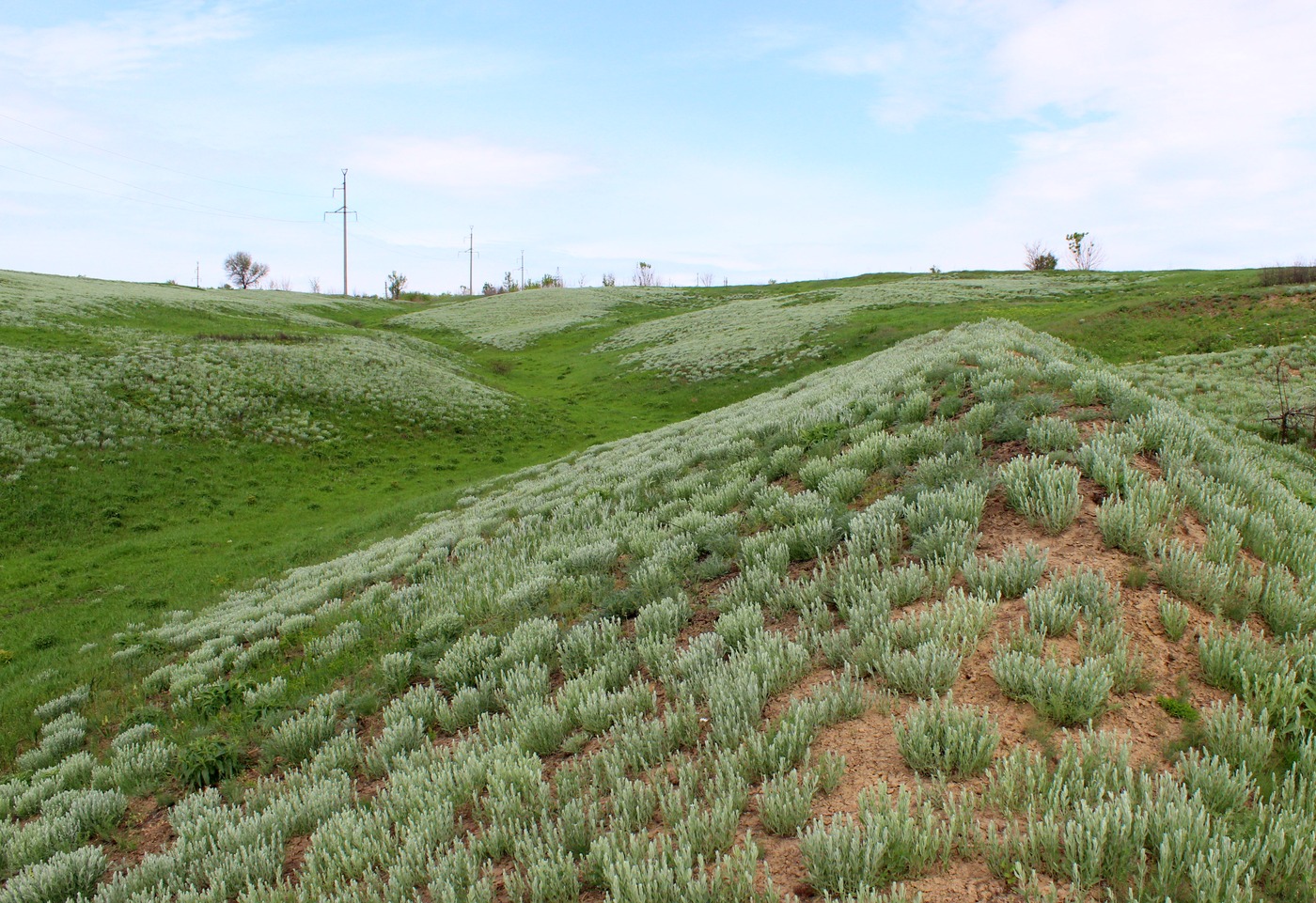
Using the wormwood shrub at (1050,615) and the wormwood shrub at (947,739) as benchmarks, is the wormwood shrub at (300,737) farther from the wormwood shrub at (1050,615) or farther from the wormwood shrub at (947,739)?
the wormwood shrub at (1050,615)

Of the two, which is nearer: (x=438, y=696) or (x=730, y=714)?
(x=730, y=714)

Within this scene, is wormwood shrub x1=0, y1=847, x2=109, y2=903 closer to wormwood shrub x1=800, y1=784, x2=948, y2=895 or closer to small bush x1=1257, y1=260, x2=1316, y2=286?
wormwood shrub x1=800, y1=784, x2=948, y2=895

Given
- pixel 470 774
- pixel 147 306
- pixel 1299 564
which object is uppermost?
pixel 147 306

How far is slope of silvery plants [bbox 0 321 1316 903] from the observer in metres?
3.19

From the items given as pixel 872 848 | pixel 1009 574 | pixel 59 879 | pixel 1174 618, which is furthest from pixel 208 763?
pixel 1174 618

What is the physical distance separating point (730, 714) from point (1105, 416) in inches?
254

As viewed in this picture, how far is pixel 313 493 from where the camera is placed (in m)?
25.3

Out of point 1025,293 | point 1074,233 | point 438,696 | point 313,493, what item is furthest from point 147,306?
point 1074,233

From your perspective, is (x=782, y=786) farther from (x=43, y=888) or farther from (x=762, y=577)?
(x=43, y=888)

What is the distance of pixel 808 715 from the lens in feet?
13.7

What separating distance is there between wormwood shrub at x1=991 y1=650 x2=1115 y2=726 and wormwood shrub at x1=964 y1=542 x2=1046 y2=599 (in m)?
0.89

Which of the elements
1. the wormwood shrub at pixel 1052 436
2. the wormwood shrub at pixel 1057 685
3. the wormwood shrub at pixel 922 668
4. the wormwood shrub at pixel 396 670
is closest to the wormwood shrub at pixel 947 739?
the wormwood shrub at pixel 922 668

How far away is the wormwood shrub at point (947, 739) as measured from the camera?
11.9 ft

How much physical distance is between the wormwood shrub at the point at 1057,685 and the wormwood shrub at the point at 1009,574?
890 mm
